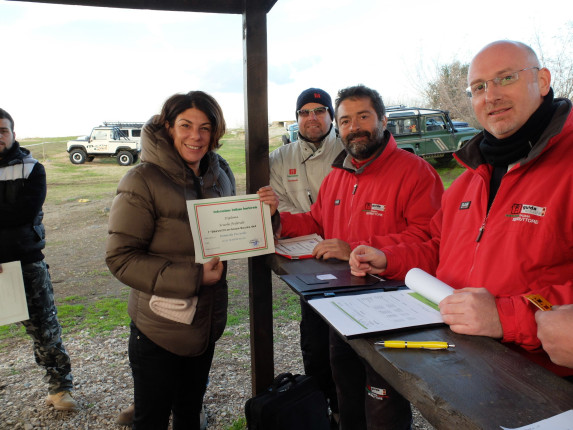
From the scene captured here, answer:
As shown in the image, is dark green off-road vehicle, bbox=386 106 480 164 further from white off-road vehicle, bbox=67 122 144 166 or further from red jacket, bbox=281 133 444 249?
red jacket, bbox=281 133 444 249

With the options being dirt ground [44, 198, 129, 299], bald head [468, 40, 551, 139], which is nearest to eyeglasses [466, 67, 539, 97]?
bald head [468, 40, 551, 139]

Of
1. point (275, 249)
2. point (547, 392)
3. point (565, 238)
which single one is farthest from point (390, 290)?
point (275, 249)

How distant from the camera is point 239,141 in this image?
79.6 feet

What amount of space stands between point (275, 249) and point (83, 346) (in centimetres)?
300

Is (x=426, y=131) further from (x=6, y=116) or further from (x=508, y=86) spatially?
(x=508, y=86)

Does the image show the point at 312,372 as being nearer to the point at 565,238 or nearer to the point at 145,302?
the point at 145,302

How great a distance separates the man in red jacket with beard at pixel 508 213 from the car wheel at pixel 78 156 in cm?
2232

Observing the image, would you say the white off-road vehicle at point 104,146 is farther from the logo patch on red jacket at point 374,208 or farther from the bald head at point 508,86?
the bald head at point 508,86

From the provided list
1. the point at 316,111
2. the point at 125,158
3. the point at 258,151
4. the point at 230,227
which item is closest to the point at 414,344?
the point at 230,227

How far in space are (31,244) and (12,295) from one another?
0.50 meters

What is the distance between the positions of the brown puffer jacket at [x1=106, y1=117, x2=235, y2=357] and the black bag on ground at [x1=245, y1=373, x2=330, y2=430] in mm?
534

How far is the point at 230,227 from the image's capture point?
6.93 ft

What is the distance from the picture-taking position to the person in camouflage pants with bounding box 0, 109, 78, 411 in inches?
111

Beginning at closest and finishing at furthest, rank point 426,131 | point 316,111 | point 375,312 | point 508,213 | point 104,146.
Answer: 1. point 375,312
2. point 508,213
3. point 316,111
4. point 426,131
5. point 104,146
